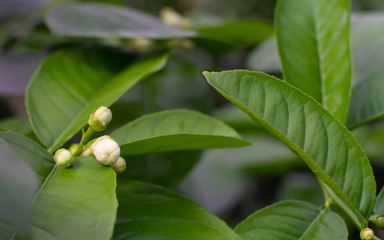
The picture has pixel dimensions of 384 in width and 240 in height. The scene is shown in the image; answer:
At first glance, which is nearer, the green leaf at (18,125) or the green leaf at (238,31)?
the green leaf at (18,125)

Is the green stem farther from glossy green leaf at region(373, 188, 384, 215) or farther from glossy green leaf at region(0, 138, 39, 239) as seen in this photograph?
glossy green leaf at region(373, 188, 384, 215)

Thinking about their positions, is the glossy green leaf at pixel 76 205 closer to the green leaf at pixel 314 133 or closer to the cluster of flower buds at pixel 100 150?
the cluster of flower buds at pixel 100 150

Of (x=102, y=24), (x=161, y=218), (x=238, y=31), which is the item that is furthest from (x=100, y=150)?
(x=238, y=31)

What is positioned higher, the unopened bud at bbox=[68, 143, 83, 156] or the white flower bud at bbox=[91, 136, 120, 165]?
the white flower bud at bbox=[91, 136, 120, 165]

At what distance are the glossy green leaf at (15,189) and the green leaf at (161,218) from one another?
0.61 feet

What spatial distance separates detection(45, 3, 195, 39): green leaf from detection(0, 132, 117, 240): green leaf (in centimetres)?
40

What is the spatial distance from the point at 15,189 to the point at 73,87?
0.49 metres

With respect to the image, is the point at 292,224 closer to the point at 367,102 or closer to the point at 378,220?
the point at 378,220

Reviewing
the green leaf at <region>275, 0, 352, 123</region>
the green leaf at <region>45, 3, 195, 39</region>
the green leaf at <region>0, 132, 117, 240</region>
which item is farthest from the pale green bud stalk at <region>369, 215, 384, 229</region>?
the green leaf at <region>45, 3, 195, 39</region>

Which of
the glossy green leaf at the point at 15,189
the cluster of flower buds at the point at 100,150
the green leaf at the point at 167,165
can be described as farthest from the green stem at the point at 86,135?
the green leaf at the point at 167,165

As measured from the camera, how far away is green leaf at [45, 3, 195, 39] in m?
0.89

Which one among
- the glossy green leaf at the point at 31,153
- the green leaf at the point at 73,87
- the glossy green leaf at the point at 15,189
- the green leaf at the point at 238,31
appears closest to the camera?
the glossy green leaf at the point at 15,189

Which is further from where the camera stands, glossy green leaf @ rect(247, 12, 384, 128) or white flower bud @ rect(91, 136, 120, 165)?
glossy green leaf @ rect(247, 12, 384, 128)

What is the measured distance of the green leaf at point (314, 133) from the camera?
0.56 meters
